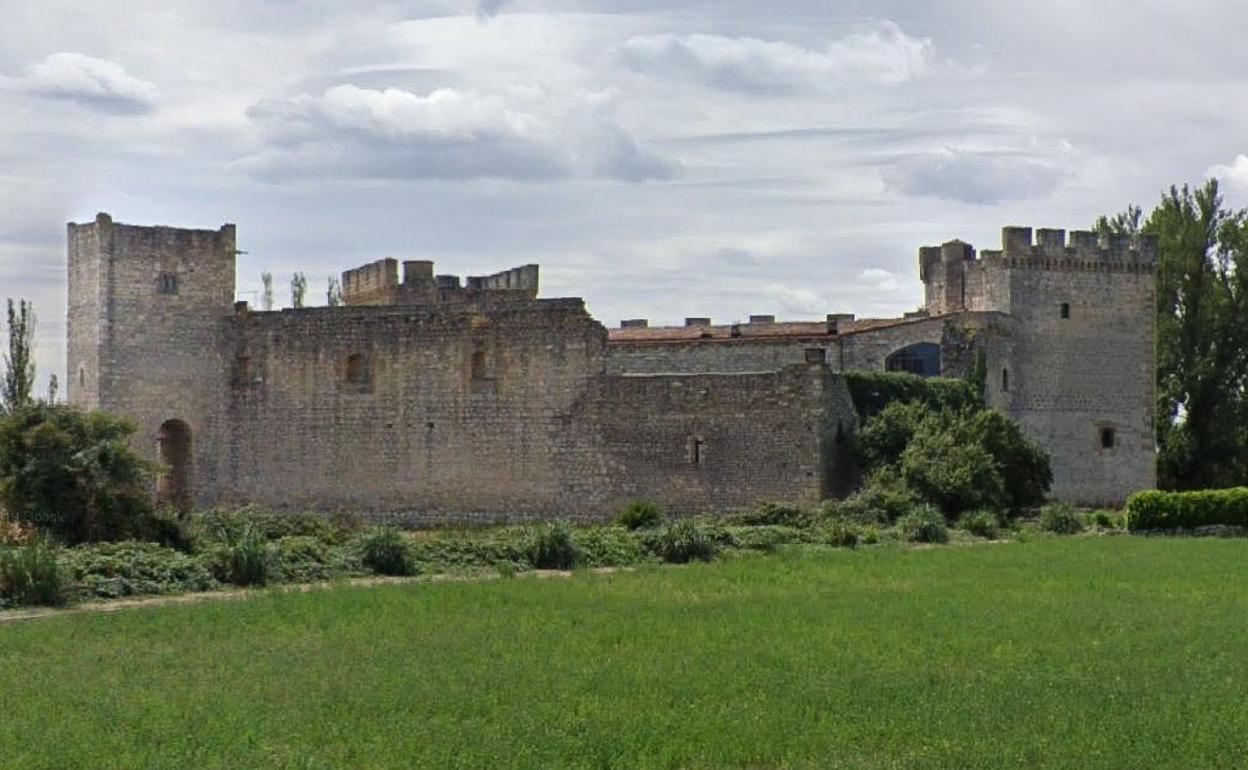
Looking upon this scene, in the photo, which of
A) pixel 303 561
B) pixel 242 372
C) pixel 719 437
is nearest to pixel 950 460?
pixel 719 437

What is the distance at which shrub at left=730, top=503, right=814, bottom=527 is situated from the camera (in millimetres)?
32906

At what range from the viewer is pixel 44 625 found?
1725cm

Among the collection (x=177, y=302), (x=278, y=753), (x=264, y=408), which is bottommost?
(x=278, y=753)

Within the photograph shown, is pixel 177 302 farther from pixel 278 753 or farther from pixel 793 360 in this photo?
pixel 278 753

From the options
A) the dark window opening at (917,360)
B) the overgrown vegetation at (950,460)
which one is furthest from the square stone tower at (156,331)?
the dark window opening at (917,360)

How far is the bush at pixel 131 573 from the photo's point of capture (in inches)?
808

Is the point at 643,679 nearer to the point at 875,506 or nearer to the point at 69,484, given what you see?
the point at 69,484

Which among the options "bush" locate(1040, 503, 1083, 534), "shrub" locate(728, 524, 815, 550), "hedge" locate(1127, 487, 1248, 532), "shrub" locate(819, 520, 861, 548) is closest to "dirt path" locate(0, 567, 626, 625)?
"shrub" locate(728, 524, 815, 550)

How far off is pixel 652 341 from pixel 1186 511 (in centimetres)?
1460

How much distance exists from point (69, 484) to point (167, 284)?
14.9 m

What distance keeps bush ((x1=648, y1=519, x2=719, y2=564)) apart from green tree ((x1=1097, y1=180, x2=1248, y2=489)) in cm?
3249

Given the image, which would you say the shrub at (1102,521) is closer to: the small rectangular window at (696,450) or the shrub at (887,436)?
the shrub at (887,436)

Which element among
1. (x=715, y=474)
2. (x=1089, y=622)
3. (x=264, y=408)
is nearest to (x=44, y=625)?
(x=1089, y=622)

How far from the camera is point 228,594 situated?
68.3 ft
